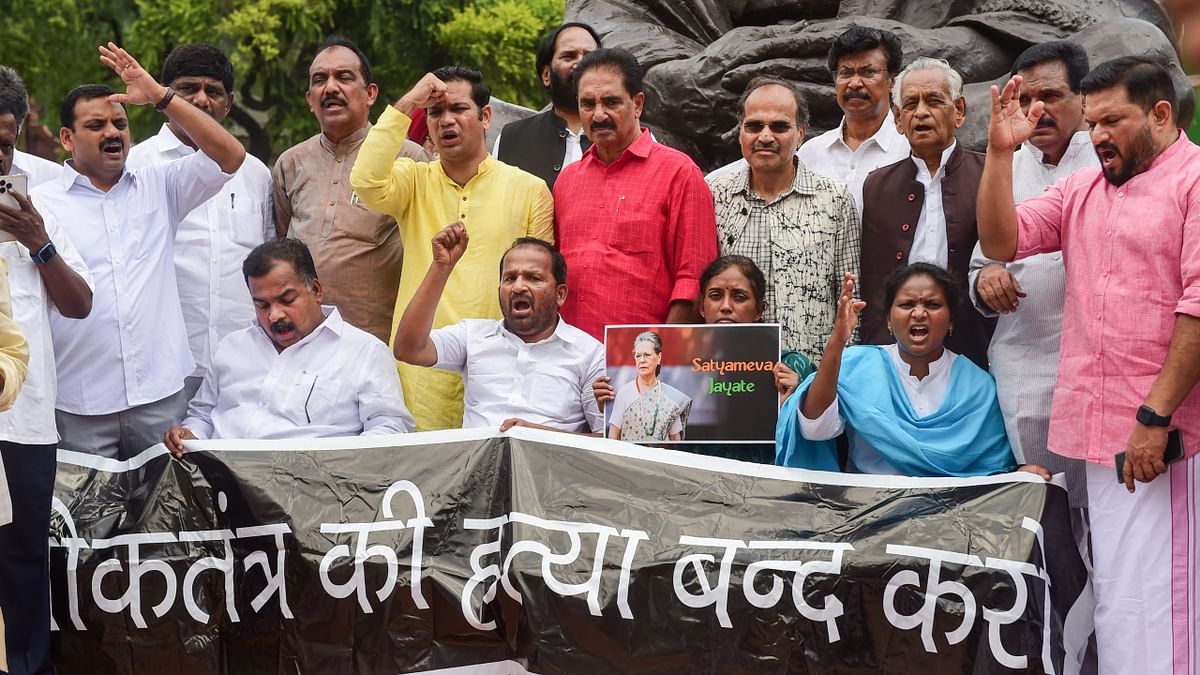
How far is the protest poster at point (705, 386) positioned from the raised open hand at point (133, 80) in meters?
2.19

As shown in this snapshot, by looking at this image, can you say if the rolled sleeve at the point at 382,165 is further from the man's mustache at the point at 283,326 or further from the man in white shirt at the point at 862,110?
the man in white shirt at the point at 862,110

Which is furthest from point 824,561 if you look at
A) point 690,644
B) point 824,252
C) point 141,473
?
point 141,473

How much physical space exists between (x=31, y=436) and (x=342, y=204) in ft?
6.01

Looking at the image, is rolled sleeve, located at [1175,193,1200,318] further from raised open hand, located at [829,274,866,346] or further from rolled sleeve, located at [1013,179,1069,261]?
raised open hand, located at [829,274,866,346]

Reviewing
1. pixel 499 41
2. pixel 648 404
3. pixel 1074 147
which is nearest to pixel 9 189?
pixel 648 404

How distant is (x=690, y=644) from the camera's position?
472 cm

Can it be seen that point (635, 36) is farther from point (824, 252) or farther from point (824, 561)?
point (824, 561)

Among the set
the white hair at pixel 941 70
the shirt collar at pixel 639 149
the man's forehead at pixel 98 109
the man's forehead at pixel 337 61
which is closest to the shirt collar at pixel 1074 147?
the white hair at pixel 941 70

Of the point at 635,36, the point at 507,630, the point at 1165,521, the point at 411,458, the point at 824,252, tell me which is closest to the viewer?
the point at 1165,521

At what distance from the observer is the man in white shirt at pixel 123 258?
568cm

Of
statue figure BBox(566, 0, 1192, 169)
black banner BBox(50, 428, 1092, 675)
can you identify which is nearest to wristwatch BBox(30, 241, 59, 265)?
black banner BBox(50, 428, 1092, 675)

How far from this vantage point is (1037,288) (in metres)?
5.24

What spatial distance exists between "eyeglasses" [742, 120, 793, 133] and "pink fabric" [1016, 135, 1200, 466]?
132cm

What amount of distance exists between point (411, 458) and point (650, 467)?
34.8 inches
